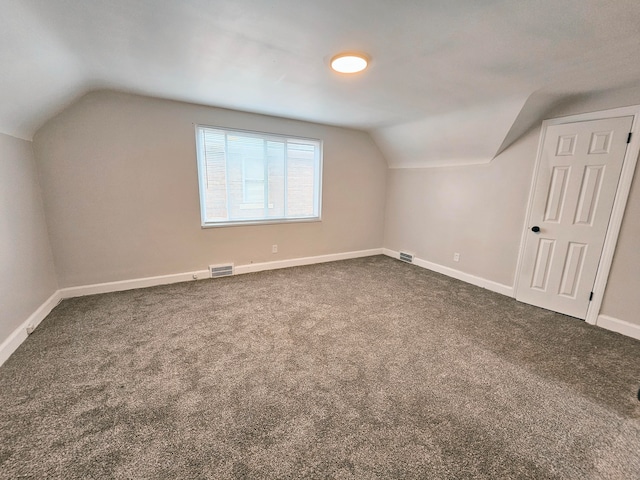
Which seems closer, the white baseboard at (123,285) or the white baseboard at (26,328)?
the white baseboard at (26,328)

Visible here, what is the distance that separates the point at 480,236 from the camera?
3.63 m

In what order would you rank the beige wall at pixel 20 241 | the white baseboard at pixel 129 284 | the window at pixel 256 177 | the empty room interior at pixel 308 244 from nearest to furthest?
1. the empty room interior at pixel 308 244
2. the beige wall at pixel 20 241
3. the white baseboard at pixel 129 284
4. the window at pixel 256 177

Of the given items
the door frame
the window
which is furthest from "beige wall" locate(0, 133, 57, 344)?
the door frame

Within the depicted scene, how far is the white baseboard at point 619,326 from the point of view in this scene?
2439mm

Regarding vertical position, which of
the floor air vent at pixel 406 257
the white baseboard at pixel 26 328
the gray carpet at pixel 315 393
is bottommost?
the gray carpet at pixel 315 393

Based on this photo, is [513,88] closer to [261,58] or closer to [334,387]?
[261,58]

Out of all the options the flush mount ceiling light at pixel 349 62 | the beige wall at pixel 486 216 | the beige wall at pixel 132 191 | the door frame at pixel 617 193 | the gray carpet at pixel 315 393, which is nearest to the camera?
the gray carpet at pixel 315 393

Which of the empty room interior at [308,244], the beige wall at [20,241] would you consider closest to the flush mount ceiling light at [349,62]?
the empty room interior at [308,244]

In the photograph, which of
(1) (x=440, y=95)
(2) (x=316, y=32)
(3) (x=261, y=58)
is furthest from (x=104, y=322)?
(1) (x=440, y=95)

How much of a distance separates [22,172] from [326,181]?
3.45 m

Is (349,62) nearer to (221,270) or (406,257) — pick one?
(221,270)

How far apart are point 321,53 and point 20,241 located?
299 cm

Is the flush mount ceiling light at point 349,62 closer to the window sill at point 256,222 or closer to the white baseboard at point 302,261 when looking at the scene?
the window sill at point 256,222

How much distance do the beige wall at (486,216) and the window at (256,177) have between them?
1634 mm
